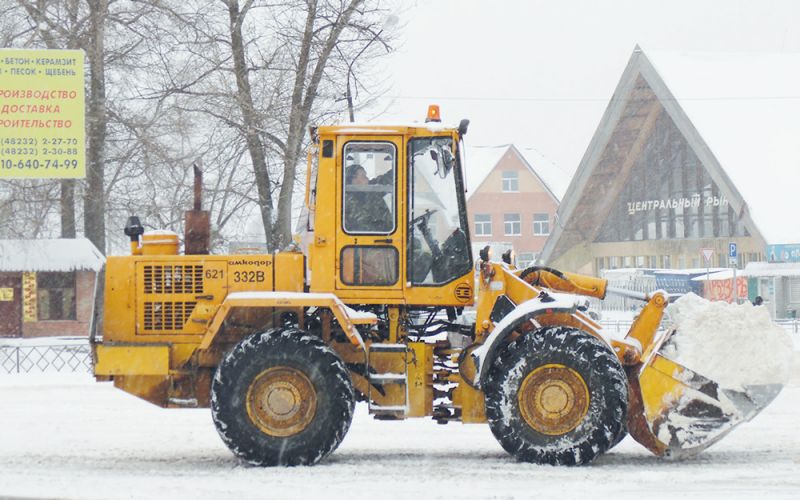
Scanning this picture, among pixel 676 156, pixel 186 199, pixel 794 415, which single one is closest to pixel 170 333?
pixel 794 415

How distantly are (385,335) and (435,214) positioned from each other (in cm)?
118

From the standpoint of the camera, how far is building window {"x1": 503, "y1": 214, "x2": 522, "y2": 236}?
73625mm

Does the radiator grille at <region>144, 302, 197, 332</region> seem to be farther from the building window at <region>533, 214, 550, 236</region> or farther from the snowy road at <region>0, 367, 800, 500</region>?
the building window at <region>533, 214, 550, 236</region>

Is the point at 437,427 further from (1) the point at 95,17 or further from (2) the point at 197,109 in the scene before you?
(1) the point at 95,17

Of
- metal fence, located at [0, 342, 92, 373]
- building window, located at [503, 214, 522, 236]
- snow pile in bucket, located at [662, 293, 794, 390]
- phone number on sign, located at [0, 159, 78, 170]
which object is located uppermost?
building window, located at [503, 214, 522, 236]

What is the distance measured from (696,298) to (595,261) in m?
46.8

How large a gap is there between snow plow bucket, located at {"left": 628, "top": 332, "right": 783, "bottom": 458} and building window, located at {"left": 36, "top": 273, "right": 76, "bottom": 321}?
30.8 meters

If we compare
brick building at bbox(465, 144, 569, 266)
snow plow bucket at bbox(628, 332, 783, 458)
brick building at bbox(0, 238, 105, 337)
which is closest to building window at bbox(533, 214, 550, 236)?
brick building at bbox(465, 144, 569, 266)

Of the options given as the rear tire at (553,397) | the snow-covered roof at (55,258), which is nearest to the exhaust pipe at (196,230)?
the rear tire at (553,397)

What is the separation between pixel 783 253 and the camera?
43.6 metres

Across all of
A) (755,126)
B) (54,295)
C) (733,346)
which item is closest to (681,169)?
(755,126)

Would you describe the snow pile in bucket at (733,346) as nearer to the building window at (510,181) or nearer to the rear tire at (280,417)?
the rear tire at (280,417)

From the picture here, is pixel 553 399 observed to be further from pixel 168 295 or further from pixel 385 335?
pixel 168 295

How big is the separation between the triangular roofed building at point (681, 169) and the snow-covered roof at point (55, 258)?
971 inches
